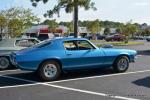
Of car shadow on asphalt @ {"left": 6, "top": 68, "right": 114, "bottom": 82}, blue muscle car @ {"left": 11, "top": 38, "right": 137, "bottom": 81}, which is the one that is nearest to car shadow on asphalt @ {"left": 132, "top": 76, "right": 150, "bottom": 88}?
blue muscle car @ {"left": 11, "top": 38, "right": 137, "bottom": 81}

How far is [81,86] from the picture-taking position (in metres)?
10.3

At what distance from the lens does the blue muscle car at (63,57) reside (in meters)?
11.2

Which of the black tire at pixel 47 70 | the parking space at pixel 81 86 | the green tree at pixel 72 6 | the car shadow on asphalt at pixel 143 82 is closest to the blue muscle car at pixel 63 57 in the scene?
the black tire at pixel 47 70

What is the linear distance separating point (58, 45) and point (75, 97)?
127 inches

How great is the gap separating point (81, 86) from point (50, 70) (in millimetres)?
1554

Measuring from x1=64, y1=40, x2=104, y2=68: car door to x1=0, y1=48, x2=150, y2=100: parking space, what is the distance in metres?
0.47

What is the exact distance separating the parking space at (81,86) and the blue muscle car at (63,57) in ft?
1.23

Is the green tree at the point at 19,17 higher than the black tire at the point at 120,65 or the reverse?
higher

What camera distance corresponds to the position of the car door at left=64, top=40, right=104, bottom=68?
11750 mm

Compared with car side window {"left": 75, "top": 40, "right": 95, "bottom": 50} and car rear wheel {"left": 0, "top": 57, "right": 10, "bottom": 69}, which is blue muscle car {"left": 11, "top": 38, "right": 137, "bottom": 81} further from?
car rear wheel {"left": 0, "top": 57, "right": 10, "bottom": 69}

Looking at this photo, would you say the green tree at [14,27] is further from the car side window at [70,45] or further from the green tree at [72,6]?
the car side window at [70,45]

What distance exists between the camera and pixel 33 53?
36.9 ft

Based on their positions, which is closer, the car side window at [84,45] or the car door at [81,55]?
the car door at [81,55]

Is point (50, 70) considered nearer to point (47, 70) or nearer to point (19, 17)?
point (47, 70)
